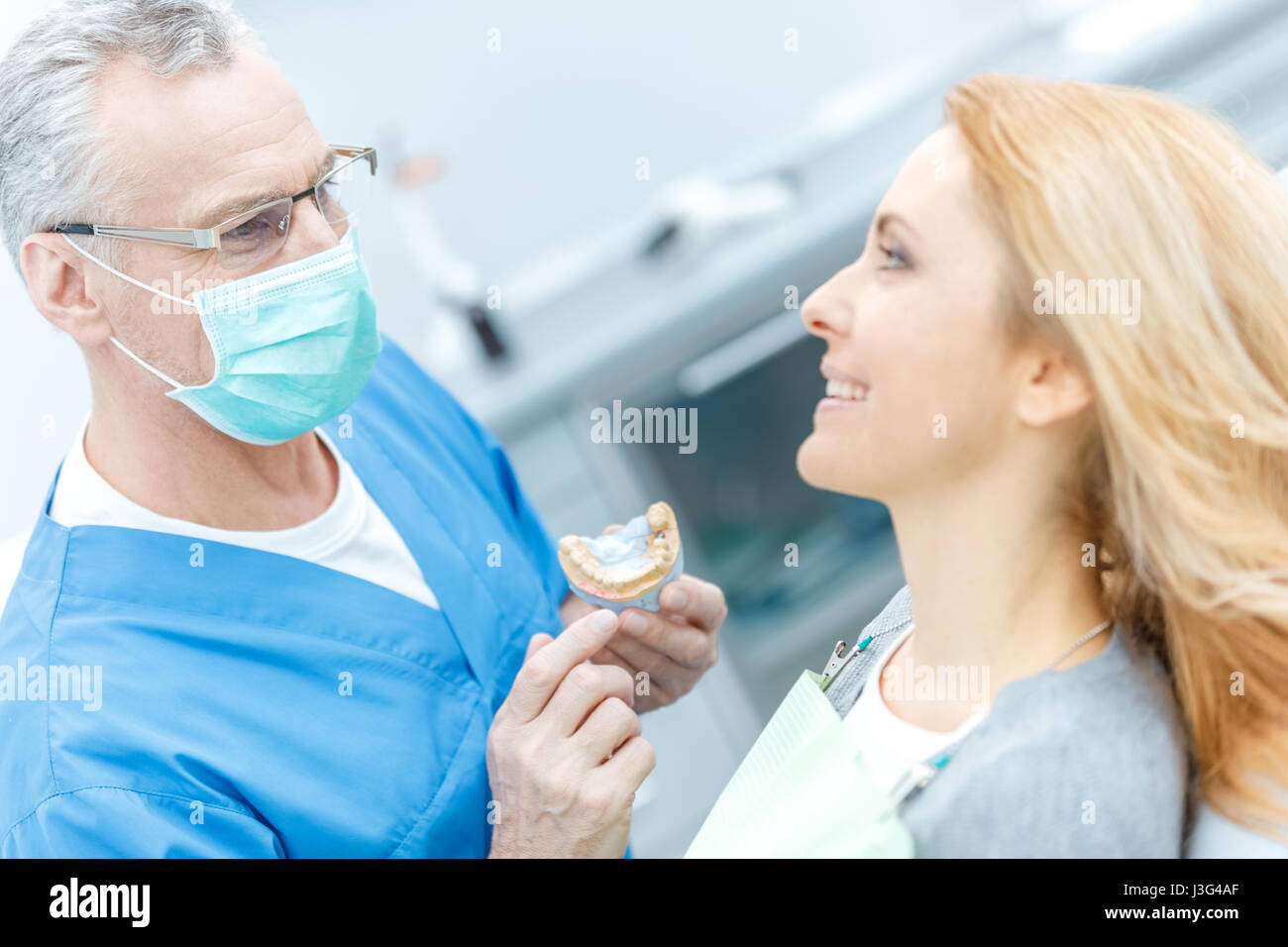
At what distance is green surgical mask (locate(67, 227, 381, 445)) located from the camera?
1.31 m

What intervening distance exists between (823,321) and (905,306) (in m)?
0.09

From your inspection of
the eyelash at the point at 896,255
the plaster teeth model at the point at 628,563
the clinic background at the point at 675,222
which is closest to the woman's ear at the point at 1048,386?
the eyelash at the point at 896,255

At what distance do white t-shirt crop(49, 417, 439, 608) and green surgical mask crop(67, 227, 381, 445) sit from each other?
0.12 m

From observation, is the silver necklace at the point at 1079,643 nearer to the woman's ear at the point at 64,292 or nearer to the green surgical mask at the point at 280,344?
the green surgical mask at the point at 280,344

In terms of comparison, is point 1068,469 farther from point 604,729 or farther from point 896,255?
point 604,729

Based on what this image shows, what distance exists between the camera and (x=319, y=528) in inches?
56.2

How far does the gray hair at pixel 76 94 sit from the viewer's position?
1.24m

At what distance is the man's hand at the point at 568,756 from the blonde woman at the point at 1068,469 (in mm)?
215

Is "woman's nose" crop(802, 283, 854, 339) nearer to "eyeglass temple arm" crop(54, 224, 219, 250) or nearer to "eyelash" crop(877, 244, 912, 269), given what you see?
"eyelash" crop(877, 244, 912, 269)

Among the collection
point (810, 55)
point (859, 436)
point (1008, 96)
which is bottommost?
point (859, 436)
